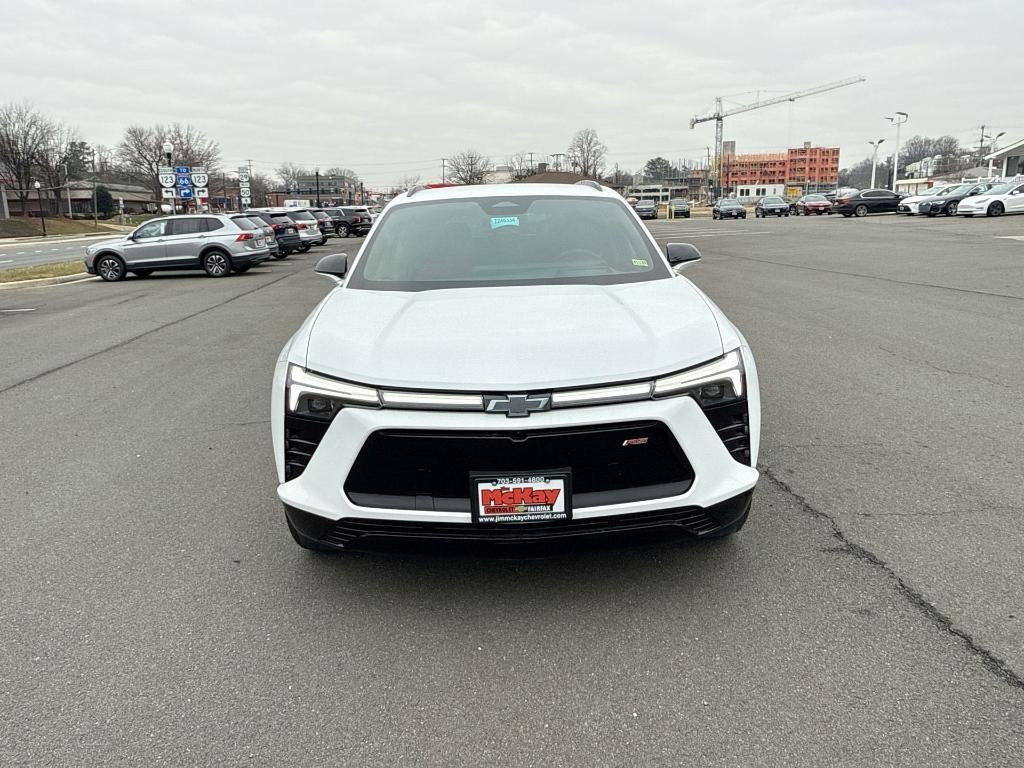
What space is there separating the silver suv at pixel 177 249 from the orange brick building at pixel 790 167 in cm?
15583

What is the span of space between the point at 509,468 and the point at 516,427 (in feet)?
0.54

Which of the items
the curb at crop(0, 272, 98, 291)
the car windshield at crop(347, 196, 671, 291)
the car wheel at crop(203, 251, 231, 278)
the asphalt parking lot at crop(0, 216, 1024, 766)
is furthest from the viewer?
the car wheel at crop(203, 251, 231, 278)

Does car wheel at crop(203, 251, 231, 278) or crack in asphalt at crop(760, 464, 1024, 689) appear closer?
crack in asphalt at crop(760, 464, 1024, 689)

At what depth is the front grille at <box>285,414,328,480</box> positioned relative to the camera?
114 inches

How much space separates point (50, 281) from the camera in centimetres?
1980

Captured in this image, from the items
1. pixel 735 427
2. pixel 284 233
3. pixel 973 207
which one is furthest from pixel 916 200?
pixel 735 427

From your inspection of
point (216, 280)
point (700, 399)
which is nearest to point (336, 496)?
point (700, 399)

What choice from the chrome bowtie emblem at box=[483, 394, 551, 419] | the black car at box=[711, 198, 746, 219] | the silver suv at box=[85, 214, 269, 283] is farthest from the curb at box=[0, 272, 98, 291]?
the black car at box=[711, 198, 746, 219]

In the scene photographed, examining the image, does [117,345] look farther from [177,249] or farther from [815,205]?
[815,205]

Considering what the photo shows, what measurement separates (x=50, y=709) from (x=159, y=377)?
5.60 meters

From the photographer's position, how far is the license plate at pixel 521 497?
8.88 feet

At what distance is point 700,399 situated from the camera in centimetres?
284

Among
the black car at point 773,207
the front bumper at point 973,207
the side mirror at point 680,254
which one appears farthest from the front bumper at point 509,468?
the black car at point 773,207

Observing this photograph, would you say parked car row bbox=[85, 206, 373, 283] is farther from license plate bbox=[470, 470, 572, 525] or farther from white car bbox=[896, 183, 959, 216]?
white car bbox=[896, 183, 959, 216]
